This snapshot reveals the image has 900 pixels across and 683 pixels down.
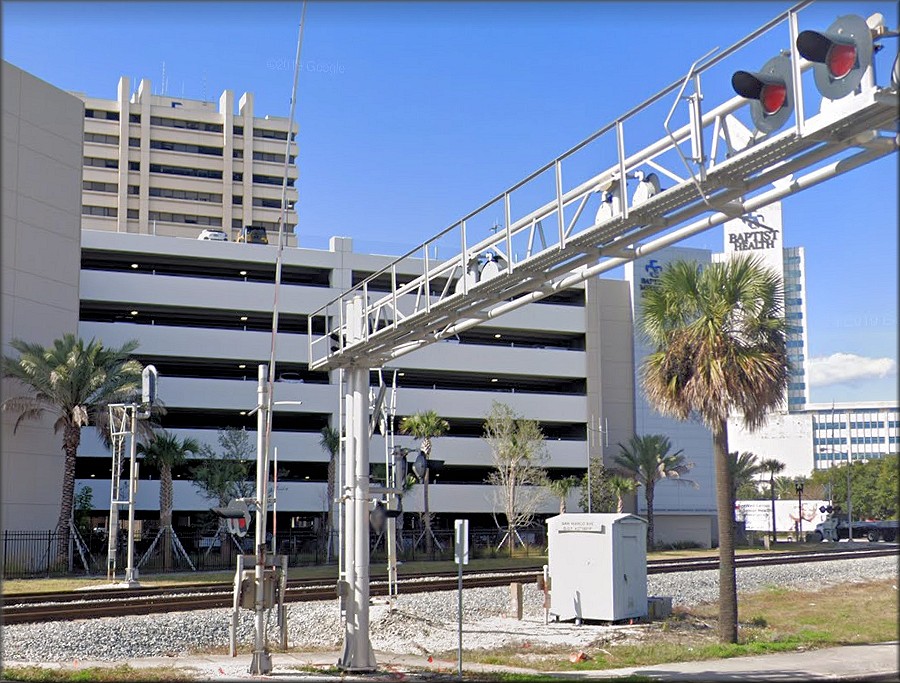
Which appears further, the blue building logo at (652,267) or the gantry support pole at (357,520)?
the blue building logo at (652,267)

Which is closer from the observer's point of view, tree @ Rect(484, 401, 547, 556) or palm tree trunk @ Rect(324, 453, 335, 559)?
tree @ Rect(484, 401, 547, 556)

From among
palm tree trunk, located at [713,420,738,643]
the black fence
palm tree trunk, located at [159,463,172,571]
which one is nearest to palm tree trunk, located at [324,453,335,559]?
the black fence

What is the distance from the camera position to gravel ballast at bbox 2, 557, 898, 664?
19.7 meters

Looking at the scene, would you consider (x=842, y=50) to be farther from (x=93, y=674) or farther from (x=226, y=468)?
(x=226, y=468)

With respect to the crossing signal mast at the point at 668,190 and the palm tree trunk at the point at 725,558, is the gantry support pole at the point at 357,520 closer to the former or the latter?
the crossing signal mast at the point at 668,190

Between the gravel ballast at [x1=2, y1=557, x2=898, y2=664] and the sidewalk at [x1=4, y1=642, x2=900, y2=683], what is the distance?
3.11ft

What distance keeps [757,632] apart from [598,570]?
3.60m

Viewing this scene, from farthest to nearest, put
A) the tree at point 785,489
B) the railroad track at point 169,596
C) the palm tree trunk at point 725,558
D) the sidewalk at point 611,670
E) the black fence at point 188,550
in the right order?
the tree at point 785,489
the black fence at point 188,550
the railroad track at point 169,596
the palm tree trunk at point 725,558
the sidewalk at point 611,670

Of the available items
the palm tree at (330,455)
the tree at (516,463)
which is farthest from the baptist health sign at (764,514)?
the palm tree at (330,455)

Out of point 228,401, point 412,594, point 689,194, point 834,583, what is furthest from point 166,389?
point 689,194

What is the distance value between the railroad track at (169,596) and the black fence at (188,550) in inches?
133

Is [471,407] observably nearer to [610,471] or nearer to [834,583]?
[610,471]

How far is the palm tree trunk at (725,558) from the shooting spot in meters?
20.9

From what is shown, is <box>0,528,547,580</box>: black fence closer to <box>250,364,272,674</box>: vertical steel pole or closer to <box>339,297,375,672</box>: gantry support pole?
<box>339,297,375,672</box>: gantry support pole
